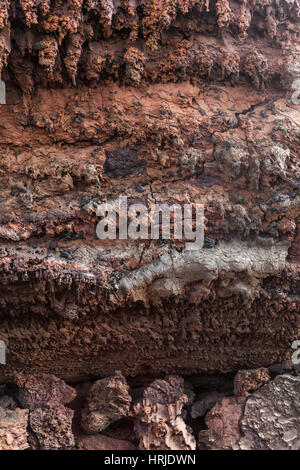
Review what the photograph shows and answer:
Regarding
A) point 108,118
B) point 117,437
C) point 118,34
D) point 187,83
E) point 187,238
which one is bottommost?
point 117,437

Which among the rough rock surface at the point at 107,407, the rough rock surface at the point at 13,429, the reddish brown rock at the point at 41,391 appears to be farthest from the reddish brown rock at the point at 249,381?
the rough rock surface at the point at 13,429

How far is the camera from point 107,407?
214 centimetres

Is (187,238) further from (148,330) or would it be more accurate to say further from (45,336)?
(45,336)

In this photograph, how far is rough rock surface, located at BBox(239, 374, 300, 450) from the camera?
2.10 meters

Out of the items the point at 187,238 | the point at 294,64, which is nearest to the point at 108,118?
the point at 187,238

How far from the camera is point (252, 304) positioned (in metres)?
2.22

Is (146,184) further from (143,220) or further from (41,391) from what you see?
(41,391)

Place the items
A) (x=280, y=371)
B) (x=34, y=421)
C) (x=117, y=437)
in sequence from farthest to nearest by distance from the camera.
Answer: (x=280, y=371) → (x=117, y=437) → (x=34, y=421)

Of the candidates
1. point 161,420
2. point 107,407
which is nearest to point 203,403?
point 161,420

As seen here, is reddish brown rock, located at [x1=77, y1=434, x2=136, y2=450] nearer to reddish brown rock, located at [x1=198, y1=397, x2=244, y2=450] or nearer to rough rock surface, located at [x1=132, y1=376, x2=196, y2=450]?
rough rock surface, located at [x1=132, y1=376, x2=196, y2=450]

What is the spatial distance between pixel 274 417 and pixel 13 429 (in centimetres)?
120

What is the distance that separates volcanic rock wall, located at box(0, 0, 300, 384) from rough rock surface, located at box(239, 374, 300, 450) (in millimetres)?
175

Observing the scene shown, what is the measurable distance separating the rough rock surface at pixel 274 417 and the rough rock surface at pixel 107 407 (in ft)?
1.89

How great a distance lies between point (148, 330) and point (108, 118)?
1035 millimetres
